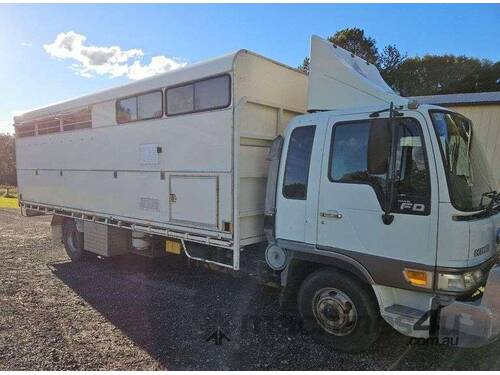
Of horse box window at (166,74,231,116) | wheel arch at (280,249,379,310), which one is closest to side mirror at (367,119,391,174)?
wheel arch at (280,249,379,310)

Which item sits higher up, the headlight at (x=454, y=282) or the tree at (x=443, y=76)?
the tree at (x=443, y=76)

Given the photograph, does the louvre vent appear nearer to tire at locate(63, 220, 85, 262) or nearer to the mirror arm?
tire at locate(63, 220, 85, 262)

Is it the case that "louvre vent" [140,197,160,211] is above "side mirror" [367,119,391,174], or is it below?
below

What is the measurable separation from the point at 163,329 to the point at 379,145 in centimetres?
331

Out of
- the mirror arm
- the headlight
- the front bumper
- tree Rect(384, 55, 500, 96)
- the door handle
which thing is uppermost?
tree Rect(384, 55, 500, 96)

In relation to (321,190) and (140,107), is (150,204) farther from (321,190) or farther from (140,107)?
(321,190)

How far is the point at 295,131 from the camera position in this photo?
4.09m

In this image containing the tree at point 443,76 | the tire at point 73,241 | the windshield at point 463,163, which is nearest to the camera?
the windshield at point 463,163

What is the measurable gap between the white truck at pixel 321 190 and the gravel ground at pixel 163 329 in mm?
495

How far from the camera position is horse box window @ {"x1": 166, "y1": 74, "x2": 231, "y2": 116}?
434 centimetres

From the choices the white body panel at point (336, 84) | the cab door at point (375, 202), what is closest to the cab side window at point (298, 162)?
the cab door at point (375, 202)

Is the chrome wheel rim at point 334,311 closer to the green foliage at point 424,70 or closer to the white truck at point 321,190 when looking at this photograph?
the white truck at point 321,190

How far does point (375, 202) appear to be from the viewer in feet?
11.1

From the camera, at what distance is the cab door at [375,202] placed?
3160 mm
